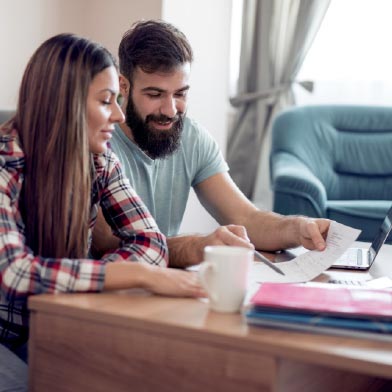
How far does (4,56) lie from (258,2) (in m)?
1.74

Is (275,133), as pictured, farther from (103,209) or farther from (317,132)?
(103,209)

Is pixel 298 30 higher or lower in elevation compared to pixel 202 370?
higher

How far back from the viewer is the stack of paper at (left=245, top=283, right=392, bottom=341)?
911mm

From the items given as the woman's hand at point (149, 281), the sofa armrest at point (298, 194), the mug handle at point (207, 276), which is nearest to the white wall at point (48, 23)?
the sofa armrest at point (298, 194)

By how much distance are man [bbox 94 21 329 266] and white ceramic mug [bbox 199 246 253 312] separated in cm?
73

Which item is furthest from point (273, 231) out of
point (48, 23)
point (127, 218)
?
point (48, 23)

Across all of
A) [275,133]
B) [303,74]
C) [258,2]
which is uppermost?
[258,2]

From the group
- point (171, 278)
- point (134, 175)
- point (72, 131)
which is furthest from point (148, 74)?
point (171, 278)

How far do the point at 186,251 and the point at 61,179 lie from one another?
0.35m

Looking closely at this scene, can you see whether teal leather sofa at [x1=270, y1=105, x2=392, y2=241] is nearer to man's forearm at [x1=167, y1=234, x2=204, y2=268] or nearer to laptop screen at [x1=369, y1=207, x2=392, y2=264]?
laptop screen at [x1=369, y1=207, x2=392, y2=264]

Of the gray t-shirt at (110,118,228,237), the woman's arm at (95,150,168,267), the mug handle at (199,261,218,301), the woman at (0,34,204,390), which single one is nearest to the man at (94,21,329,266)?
the gray t-shirt at (110,118,228,237)

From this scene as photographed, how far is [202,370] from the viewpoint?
3.00 ft

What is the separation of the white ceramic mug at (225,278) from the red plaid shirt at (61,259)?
7.0 inches

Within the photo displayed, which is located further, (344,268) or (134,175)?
(134,175)
